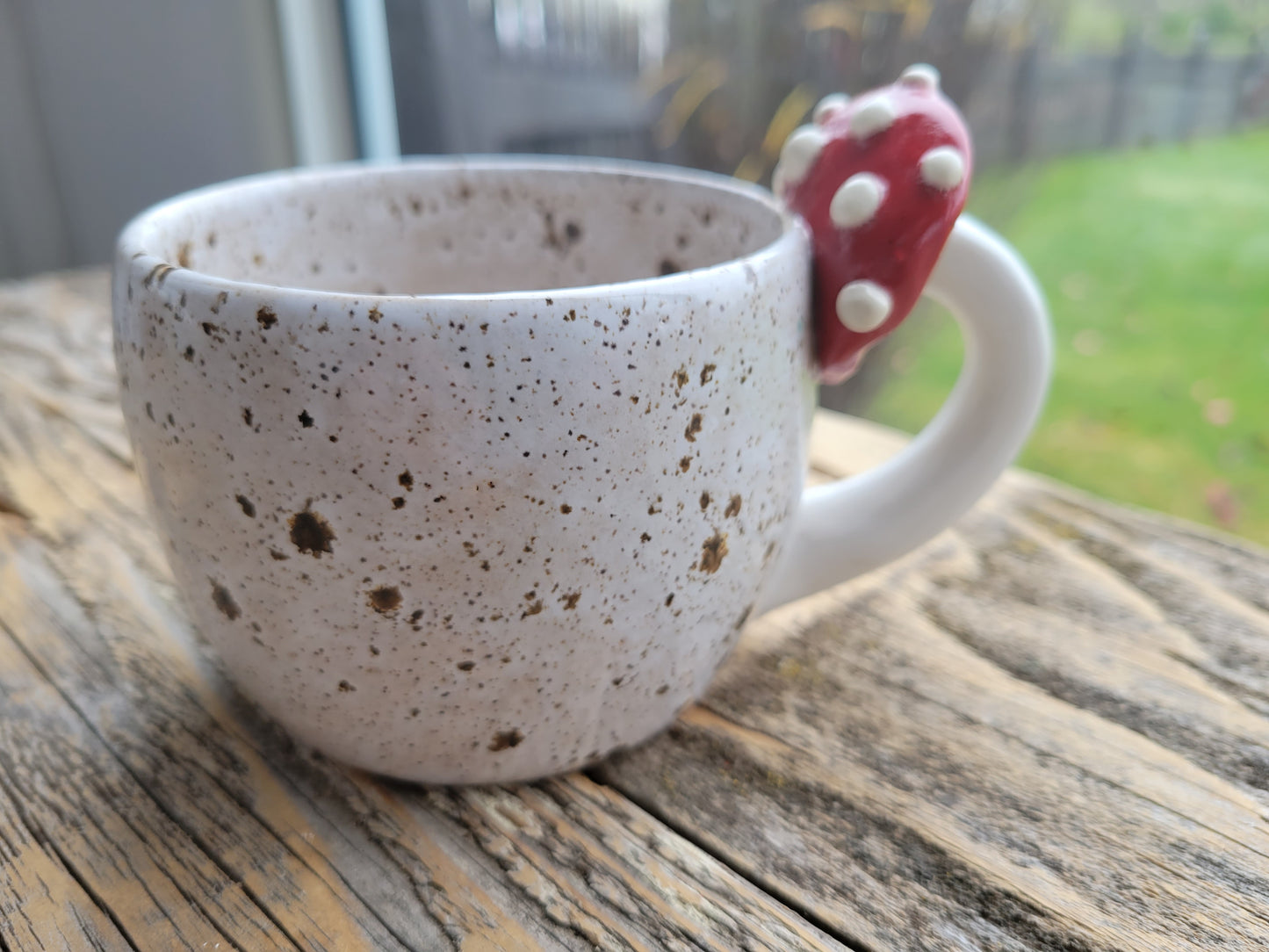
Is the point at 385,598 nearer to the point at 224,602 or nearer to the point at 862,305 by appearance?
the point at 224,602

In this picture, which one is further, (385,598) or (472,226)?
(472,226)

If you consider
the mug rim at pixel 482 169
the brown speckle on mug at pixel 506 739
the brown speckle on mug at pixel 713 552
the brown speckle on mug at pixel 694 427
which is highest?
the mug rim at pixel 482 169

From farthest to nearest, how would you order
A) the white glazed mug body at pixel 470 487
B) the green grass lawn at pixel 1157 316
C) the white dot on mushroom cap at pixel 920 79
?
the green grass lawn at pixel 1157 316 → the white dot on mushroom cap at pixel 920 79 → the white glazed mug body at pixel 470 487

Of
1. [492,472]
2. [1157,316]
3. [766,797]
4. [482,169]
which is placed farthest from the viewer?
[1157,316]

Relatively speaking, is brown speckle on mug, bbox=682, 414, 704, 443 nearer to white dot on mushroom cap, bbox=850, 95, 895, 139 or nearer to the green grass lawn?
white dot on mushroom cap, bbox=850, 95, 895, 139

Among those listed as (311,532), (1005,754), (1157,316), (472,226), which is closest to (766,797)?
(1005,754)

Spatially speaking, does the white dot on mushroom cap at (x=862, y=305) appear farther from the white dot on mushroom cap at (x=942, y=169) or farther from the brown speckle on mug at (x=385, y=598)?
the brown speckle on mug at (x=385, y=598)

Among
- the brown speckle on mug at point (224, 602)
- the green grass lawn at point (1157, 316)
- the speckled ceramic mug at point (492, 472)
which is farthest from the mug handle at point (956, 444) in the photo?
the green grass lawn at point (1157, 316)
